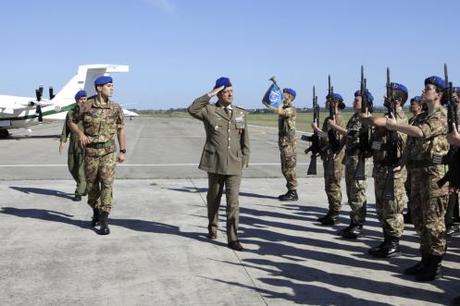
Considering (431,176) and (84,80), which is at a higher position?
(84,80)

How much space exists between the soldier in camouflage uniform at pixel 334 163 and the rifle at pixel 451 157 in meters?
2.58

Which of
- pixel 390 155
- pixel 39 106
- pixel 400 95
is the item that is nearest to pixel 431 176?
pixel 390 155

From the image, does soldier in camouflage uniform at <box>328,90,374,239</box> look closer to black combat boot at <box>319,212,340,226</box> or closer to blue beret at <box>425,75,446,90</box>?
black combat boot at <box>319,212,340,226</box>

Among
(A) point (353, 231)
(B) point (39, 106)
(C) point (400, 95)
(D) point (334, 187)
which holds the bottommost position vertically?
(A) point (353, 231)

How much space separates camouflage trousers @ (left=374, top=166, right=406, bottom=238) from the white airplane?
85.8 ft

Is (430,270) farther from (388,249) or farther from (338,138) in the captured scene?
(338,138)

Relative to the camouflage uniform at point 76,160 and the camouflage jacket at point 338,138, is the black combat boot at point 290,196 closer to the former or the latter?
the camouflage jacket at point 338,138

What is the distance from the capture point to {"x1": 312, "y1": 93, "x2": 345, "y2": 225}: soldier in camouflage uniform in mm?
7023

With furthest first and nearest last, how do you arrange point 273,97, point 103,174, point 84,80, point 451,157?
point 84,80 < point 273,97 < point 103,174 < point 451,157

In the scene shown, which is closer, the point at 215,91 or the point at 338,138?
the point at 215,91

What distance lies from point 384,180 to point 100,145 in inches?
140

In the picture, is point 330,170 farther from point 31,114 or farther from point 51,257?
point 31,114

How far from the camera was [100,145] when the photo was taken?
22.0 feet

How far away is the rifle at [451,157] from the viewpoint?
13.4 feet
